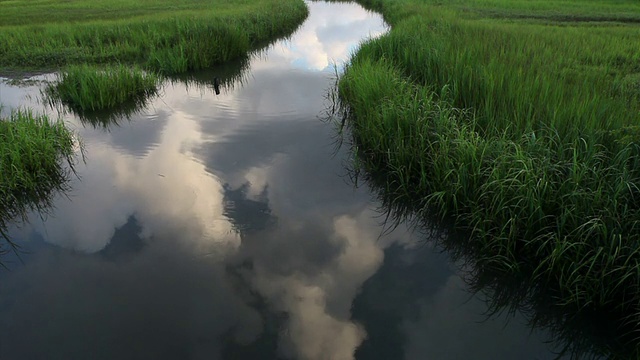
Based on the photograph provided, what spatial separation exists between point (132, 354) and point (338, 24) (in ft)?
64.6

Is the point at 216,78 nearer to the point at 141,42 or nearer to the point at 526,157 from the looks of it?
the point at 141,42

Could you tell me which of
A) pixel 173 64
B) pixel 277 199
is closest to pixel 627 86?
pixel 277 199

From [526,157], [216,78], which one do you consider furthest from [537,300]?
[216,78]

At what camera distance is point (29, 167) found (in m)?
→ 5.87

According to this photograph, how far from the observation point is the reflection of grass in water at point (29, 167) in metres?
5.38

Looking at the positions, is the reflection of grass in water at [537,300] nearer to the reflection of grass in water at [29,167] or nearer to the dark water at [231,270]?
the dark water at [231,270]

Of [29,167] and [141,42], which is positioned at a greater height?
[141,42]

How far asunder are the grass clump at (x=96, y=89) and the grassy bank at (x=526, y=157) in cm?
500

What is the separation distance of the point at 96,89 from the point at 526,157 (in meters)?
8.58

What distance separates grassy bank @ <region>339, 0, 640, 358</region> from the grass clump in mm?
5001

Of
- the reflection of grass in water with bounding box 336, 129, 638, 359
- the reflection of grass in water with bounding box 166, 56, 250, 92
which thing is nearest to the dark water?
the reflection of grass in water with bounding box 336, 129, 638, 359

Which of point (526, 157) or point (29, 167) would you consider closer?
point (526, 157)

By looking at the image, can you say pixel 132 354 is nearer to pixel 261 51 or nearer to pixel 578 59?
pixel 578 59

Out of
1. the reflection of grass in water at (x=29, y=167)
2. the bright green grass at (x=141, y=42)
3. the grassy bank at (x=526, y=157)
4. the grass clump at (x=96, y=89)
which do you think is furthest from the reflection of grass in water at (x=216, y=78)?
the reflection of grass in water at (x=29, y=167)
